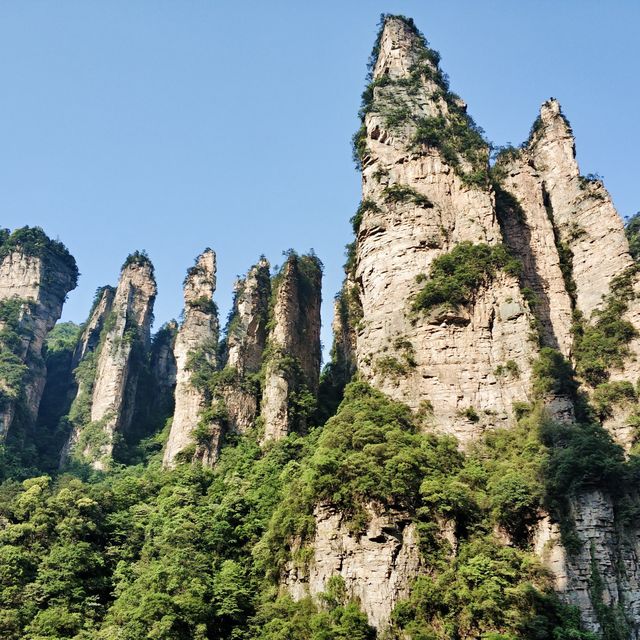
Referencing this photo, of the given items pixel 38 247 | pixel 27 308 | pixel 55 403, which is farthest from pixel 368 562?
pixel 38 247

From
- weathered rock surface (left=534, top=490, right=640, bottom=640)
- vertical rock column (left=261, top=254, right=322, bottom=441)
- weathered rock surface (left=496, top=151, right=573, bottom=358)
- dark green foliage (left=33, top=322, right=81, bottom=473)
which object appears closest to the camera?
weathered rock surface (left=534, top=490, right=640, bottom=640)

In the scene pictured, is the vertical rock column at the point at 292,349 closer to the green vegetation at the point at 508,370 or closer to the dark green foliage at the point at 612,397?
the green vegetation at the point at 508,370

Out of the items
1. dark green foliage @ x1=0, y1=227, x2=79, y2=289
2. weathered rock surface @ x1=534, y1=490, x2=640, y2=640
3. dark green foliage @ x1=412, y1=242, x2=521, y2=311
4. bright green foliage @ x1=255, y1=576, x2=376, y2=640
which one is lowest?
bright green foliage @ x1=255, y1=576, x2=376, y2=640

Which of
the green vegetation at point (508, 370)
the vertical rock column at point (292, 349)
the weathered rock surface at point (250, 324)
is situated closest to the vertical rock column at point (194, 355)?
the weathered rock surface at point (250, 324)

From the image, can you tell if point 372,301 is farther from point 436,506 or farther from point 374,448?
point 436,506

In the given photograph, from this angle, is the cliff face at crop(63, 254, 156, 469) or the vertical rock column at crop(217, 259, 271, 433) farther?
the cliff face at crop(63, 254, 156, 469)

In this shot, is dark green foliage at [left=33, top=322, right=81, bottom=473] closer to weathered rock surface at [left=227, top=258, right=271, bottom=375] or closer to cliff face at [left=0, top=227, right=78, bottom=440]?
cliff face at [left=0, top=227, right=78, bottom=440]

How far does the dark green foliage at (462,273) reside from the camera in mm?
31609

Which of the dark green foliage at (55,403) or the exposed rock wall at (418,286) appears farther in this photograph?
the dark green foliage at (55,403)

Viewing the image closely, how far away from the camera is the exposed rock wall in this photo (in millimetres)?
29531

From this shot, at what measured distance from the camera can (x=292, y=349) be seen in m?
43.8

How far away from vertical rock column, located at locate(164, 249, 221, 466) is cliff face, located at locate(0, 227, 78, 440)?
1512 centimetres

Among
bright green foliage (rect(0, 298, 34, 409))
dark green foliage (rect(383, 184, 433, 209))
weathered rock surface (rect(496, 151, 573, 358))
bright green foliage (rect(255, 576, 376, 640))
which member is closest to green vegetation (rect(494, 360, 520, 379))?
weathered rock surface (rect(496, 151, 573, 358))

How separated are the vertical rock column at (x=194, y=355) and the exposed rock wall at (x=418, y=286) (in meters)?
13.3
